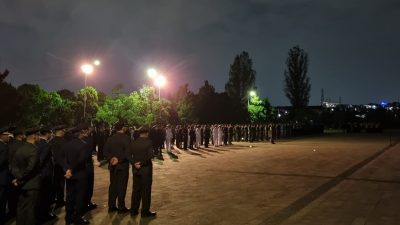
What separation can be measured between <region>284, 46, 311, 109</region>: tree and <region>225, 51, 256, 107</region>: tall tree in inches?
369

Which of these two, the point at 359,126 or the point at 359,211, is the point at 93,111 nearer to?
the point at 359,211

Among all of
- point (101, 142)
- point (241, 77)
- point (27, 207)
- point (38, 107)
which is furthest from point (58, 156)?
point (241, 77)

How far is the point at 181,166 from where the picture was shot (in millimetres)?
18375

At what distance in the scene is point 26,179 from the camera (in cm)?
718

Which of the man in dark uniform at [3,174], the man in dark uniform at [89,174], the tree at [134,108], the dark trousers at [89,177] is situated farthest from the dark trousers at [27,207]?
the tree at [134,108]

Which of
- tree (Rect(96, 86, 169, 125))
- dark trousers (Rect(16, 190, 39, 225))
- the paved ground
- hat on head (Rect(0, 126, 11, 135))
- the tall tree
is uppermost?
the tall tree

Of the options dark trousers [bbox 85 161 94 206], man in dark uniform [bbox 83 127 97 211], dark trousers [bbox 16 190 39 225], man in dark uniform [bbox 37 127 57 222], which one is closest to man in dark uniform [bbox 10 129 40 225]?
dark trousers [bbox 16 190 39 225]

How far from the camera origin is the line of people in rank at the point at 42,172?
23.7 feet

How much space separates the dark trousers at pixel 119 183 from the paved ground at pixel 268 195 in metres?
0.29

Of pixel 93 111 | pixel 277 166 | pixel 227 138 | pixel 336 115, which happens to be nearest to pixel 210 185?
pixel 277 166

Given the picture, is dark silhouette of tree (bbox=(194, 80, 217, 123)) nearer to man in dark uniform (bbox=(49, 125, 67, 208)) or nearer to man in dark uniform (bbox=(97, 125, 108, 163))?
man in dark uniform (bbox=(97, 125, 108, 163))

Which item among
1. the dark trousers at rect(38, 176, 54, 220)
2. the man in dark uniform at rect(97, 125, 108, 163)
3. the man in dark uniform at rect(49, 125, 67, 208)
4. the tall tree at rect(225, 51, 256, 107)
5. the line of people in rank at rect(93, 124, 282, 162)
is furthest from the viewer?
the tall tree at rect(225, 51, 256, 107)

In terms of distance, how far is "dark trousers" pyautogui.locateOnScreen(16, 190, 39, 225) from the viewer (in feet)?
23.3

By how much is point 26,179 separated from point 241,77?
199 feet
